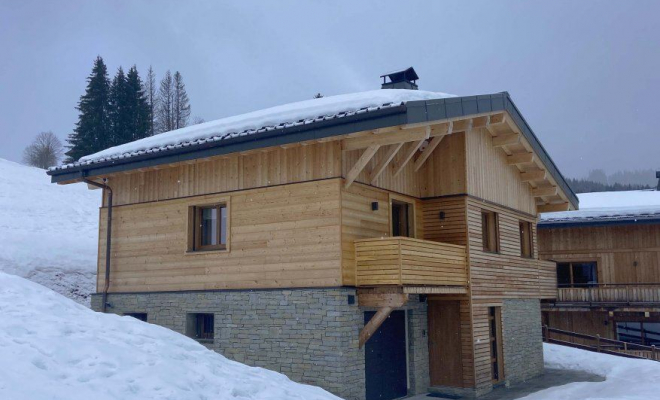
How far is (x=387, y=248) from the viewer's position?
12.8 metres

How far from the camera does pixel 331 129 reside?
40.5ft

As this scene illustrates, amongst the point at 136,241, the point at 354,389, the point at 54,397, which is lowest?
the point at 354,389

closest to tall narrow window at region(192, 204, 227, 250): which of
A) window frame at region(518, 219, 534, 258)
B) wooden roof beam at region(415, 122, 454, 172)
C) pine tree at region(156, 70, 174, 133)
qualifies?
wooden roof beam at region(415, 122, 454, 172)

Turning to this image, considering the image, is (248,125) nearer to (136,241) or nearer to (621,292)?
(136,241)

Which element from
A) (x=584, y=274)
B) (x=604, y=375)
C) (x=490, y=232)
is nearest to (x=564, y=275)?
(x=584, y=274)

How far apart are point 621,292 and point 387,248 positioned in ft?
56.0

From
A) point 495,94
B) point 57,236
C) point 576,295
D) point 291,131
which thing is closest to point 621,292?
point 576,295

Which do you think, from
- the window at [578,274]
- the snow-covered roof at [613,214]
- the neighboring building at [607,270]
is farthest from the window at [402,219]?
the window at [578,274]

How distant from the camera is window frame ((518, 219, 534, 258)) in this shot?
2038 centimetres

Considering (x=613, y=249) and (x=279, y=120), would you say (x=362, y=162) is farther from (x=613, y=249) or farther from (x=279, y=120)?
(x=613, y=249)

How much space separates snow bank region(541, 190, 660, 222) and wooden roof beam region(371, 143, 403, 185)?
16.3 metres

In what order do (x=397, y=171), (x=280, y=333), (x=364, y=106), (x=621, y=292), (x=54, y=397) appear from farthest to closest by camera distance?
(x=621, y=292) → (x=397, y=171) → (x=280, y=333) → (x=364, y=106) → (x=54, y=397)

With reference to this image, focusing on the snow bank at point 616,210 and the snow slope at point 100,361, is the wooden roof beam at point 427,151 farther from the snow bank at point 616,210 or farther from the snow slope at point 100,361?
the snow bank at point 616,210

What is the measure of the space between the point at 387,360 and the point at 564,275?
660 inches
